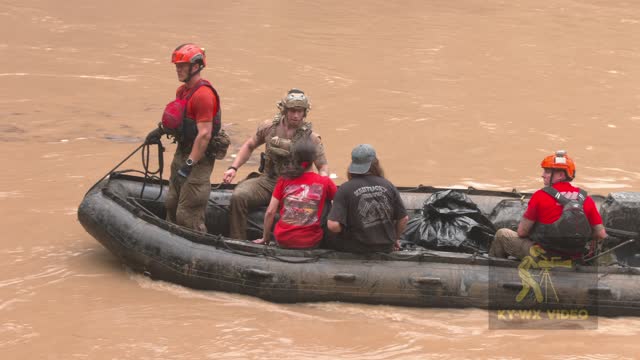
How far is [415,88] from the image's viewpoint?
56.3 ft

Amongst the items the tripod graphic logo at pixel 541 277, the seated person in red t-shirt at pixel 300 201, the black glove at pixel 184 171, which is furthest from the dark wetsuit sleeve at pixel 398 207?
the black glove at pixel 184 171

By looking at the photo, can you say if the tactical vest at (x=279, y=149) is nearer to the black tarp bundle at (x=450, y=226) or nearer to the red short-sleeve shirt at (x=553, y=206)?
the black tarp bundle at (x=450, y=226)

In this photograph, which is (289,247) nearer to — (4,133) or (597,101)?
(4,133)

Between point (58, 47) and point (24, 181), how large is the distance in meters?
8.21

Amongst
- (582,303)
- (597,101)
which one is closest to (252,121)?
(597,101)

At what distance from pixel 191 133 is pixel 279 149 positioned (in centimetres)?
79

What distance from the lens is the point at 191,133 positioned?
357 inches

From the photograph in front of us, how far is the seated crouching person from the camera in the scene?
27.3 ft

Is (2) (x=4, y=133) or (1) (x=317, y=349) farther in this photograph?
(2) (x=4, y=133)

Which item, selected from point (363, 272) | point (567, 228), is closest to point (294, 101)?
point (363, 272)

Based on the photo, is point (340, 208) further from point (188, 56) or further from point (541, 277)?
point (188, 56)

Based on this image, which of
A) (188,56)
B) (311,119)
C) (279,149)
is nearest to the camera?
(188,56)

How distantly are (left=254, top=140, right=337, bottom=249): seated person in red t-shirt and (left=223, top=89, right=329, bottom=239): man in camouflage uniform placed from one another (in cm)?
36

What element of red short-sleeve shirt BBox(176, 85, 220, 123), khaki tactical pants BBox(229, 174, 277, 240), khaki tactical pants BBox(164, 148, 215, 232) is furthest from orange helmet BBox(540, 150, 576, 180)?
khaki tactical pants BBox(164, 148, 215, 232)
